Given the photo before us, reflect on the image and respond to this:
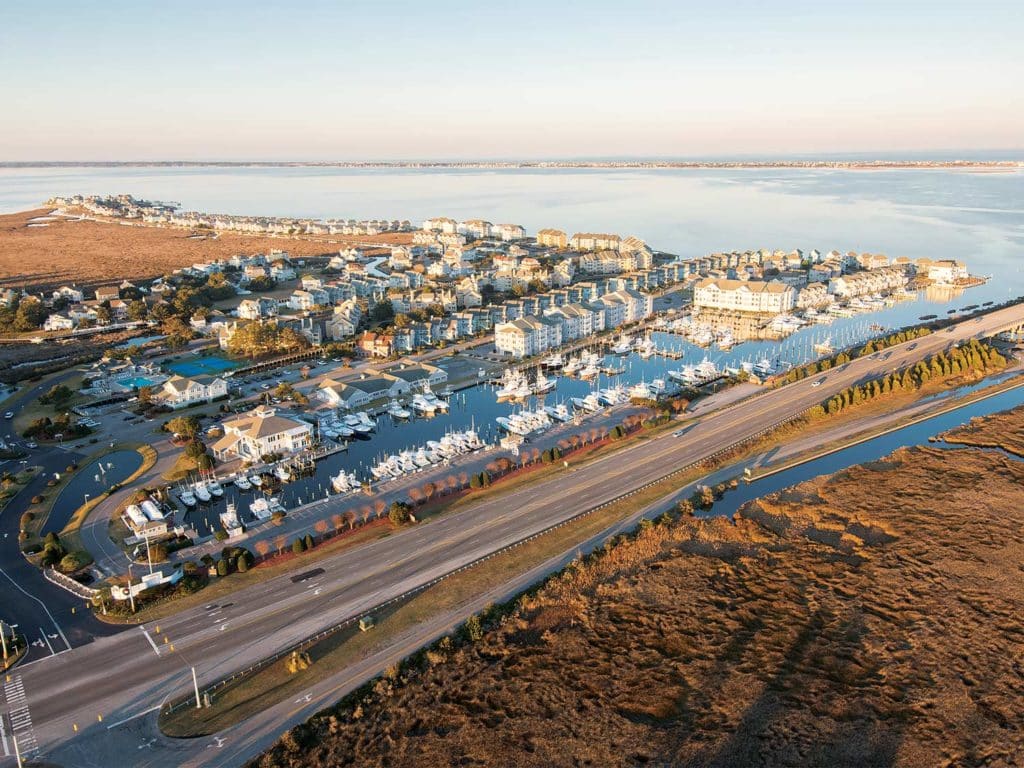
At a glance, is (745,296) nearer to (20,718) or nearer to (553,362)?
(553,362)

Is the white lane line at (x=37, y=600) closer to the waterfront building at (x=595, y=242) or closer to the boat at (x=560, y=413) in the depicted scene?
the boat at (x=560, y=413)

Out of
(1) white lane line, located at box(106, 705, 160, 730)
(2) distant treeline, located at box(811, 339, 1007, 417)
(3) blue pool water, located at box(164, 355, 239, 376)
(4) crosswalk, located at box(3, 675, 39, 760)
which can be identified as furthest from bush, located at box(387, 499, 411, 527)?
(3) blue pool water, located at box(164, 355, 239, 376)

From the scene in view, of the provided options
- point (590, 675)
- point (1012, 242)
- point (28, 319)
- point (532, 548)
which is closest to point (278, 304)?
point (28, 319)

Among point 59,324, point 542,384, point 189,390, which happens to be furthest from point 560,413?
point 59,324

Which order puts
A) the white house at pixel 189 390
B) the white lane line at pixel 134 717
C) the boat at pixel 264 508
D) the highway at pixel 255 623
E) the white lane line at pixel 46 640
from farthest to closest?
the white house at pixel 189 390, the boat at pixel 264 508, the white lane line at pixel 46 640, the white lane line at pixel 134 717, the highway at pixel 255 623

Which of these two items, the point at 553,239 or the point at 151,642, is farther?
the point at 553,239

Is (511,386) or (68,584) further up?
(511,386)

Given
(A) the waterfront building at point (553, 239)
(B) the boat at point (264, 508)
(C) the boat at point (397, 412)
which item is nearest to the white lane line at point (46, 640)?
(B) the boat at point (264, 508)
